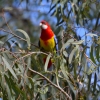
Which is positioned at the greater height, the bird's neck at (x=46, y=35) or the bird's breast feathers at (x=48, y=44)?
the bird's neck at (x=46, y=35)

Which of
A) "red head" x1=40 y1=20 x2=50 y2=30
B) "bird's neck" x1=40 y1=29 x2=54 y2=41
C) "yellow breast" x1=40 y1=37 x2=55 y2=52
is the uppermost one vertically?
"red head" x1=40 y1=20 x2=50 y2=30

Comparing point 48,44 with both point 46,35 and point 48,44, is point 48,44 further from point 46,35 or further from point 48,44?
point 46,35

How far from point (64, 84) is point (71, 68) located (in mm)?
122

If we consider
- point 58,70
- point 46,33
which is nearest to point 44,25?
point 46,33

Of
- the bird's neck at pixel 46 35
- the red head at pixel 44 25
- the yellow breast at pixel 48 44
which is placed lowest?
the yellow breast at pixel 48 44

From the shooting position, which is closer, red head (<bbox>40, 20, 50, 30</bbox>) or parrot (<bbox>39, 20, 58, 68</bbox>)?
parrot (<bbox>39, 20, 58, 68</bbox>)

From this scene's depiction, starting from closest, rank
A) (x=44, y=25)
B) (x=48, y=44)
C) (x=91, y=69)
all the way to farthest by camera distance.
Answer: (x=91, y=69) < (x=48, y=44) < (x=44, y=25)

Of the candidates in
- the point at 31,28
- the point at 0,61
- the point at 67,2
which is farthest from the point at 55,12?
the point at 31,28

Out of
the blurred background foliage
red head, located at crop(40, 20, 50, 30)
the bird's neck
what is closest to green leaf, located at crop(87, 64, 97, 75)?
the blurred background foliage

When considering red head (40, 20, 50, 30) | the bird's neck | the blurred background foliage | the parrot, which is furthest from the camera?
red head (40, 20, 50, 30)

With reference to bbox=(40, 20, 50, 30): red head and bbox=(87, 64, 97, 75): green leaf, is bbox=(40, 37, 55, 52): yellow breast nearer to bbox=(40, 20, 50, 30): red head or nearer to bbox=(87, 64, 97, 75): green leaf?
bbox=(40, 20, 50, 30): red head

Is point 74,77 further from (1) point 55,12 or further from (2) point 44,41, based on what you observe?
(2) point 44,41

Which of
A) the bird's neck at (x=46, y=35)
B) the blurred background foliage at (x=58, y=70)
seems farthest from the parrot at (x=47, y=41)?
the blurred background foliage at (x=58, y=70)

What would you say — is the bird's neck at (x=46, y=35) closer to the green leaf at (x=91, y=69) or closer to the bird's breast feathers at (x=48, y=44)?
the bird's breast feathers at (x=48, y=44)
